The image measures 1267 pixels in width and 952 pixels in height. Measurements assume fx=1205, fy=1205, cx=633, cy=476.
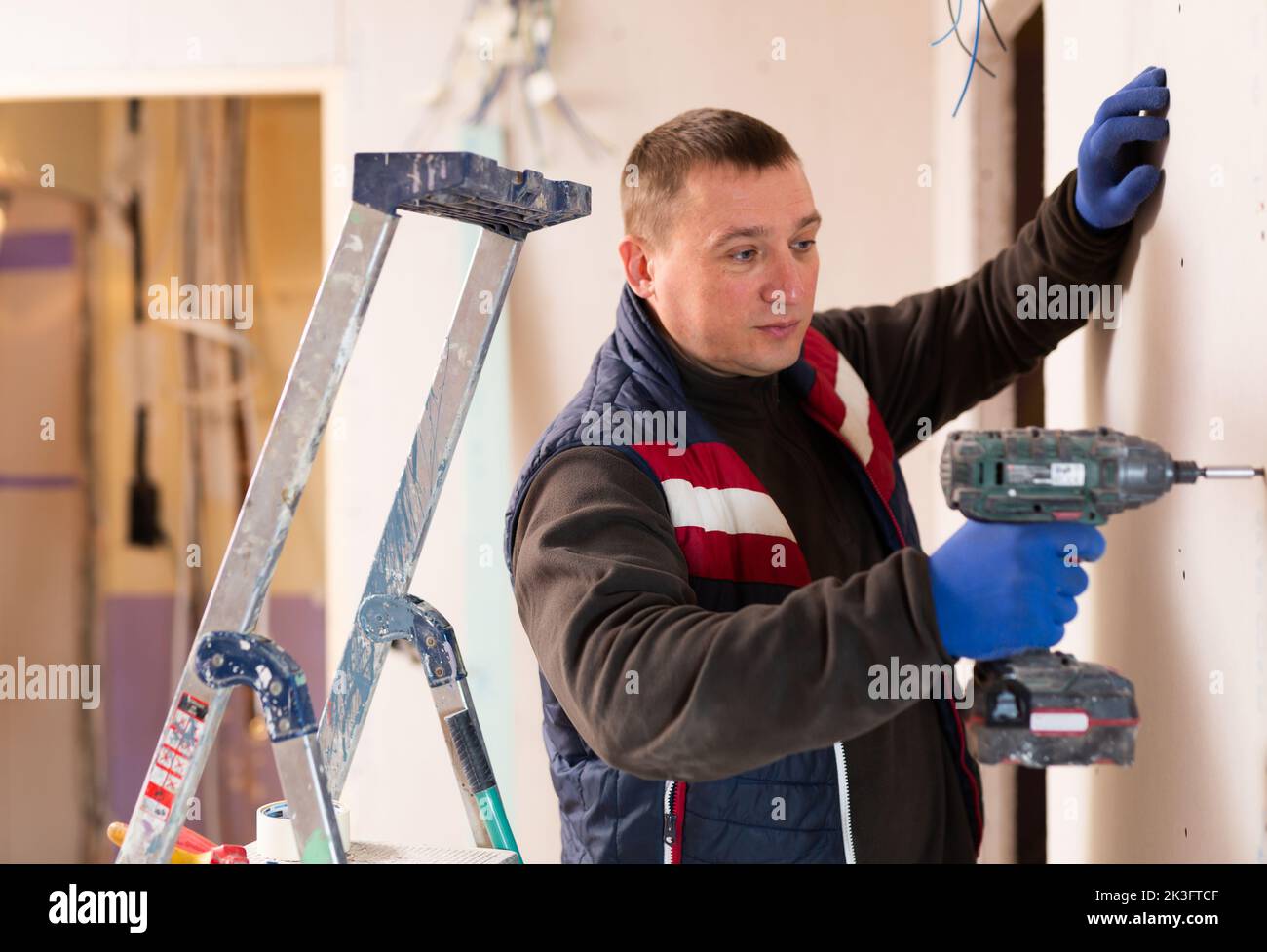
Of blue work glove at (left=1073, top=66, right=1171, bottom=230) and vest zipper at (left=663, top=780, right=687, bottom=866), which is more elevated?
blue work glove at (left=1073, top=66, right=1171, bottom=230)

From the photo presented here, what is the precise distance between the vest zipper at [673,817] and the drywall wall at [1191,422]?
0.53m

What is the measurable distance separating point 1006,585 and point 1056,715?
128 mm

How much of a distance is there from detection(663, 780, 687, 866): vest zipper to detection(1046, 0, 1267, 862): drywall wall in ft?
1.75

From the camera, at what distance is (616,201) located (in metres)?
2.81

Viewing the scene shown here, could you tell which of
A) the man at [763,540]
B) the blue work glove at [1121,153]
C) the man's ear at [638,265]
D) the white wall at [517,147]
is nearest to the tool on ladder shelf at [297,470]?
the man at [763,540]

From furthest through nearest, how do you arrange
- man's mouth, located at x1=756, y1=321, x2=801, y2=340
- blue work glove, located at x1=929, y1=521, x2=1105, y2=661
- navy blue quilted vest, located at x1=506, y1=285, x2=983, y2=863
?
man's mouth, located at x1=756, y1=321, x2=801, y2=340 → navy blue quilted vest, located at x1=506, y1=285, x2=983, y2=863 → blue work glove, located at x1=929, y1=521, x2=1105, y2=661

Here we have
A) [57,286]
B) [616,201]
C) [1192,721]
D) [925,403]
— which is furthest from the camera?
[57,286]

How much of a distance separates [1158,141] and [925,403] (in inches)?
22.7

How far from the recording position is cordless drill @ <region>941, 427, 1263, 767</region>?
1045mm

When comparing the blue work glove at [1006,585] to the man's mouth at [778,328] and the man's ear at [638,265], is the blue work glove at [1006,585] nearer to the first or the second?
the man's mouth at [778,328]

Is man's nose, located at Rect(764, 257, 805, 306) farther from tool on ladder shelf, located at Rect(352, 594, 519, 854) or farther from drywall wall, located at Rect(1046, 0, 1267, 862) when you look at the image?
tool on ladder shelf, located at Rect(352, 594, 519, 854)

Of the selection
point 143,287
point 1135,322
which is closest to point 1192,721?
point 1135,322

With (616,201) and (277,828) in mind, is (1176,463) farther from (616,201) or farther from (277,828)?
(616,201)

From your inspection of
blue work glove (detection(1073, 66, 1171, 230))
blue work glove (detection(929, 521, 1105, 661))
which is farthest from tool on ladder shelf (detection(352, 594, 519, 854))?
blue work glove (detection(1073, 66, 1171, 230))
